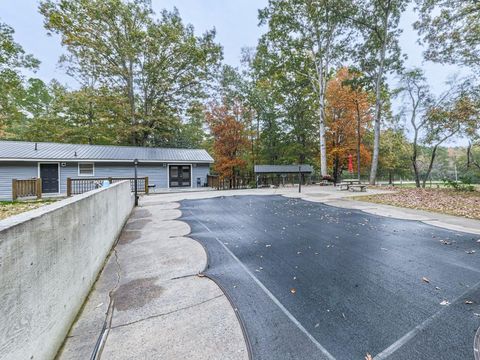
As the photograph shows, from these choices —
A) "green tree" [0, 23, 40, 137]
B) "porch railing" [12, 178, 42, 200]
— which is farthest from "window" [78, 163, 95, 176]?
"green tree" [0, 23, 40, 137]

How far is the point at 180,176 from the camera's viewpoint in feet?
54.1

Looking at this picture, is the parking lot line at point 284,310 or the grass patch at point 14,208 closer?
the parking lot line at point 284,310

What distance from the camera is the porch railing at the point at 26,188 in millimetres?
10192

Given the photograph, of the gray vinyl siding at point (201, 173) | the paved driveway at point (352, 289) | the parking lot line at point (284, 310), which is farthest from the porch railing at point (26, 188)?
the parking lot line at point (284, 310)

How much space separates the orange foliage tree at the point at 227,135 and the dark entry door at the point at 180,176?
3536 mm

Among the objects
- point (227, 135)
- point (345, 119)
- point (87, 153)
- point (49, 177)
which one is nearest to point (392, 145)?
point (345, 119)

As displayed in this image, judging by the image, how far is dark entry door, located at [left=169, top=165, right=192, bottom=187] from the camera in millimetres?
16219

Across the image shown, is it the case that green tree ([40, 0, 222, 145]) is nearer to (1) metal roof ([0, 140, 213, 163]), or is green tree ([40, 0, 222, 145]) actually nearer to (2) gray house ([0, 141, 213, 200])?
(1) metal roof ([0, 140, 213, 163])

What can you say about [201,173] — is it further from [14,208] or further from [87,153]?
[14,208]

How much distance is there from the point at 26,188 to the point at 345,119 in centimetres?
2339

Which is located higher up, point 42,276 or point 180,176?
point 180,176

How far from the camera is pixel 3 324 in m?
1.08

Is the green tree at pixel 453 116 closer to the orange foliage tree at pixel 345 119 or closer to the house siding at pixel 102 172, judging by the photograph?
the orange foliage tree at pixel 345 119

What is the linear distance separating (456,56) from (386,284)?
1625 cm
